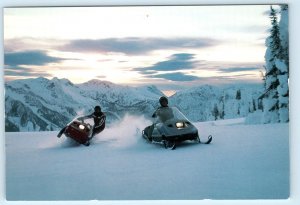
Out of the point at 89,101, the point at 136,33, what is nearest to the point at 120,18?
the point at 136,33

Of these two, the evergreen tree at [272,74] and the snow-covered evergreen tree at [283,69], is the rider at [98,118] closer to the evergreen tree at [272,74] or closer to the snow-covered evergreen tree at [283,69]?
the evergreen tree at [272,74]

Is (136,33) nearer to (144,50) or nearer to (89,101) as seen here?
(144,50)

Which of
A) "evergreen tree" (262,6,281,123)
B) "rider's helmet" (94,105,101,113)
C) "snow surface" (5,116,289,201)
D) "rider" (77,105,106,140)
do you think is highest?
"evergreen tree" (262,6,281,123)

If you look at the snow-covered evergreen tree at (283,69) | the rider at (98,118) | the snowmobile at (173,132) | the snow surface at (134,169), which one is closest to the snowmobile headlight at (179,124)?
the snowmobile at (173,132)

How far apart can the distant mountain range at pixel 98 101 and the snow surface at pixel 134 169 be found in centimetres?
8

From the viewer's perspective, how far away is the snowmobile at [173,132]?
666 cm

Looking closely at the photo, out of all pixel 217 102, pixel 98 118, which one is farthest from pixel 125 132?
pixel 217 102

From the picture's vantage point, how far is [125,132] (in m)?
6.64

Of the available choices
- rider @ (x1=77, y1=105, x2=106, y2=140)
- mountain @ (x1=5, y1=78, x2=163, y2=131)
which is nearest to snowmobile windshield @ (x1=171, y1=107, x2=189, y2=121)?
mountain @ (x1=5, y1=78, x2=163, y2=131)

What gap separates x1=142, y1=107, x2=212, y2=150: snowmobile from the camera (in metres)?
6.66

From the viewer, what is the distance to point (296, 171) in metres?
6.65

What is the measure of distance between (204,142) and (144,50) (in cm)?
78

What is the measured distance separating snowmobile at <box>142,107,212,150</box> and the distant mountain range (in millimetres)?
61

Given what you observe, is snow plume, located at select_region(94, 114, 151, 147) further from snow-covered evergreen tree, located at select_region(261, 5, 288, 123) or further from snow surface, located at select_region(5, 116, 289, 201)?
snow-covered evergreen tree, located at select_region(261, 5, 288, 123)
